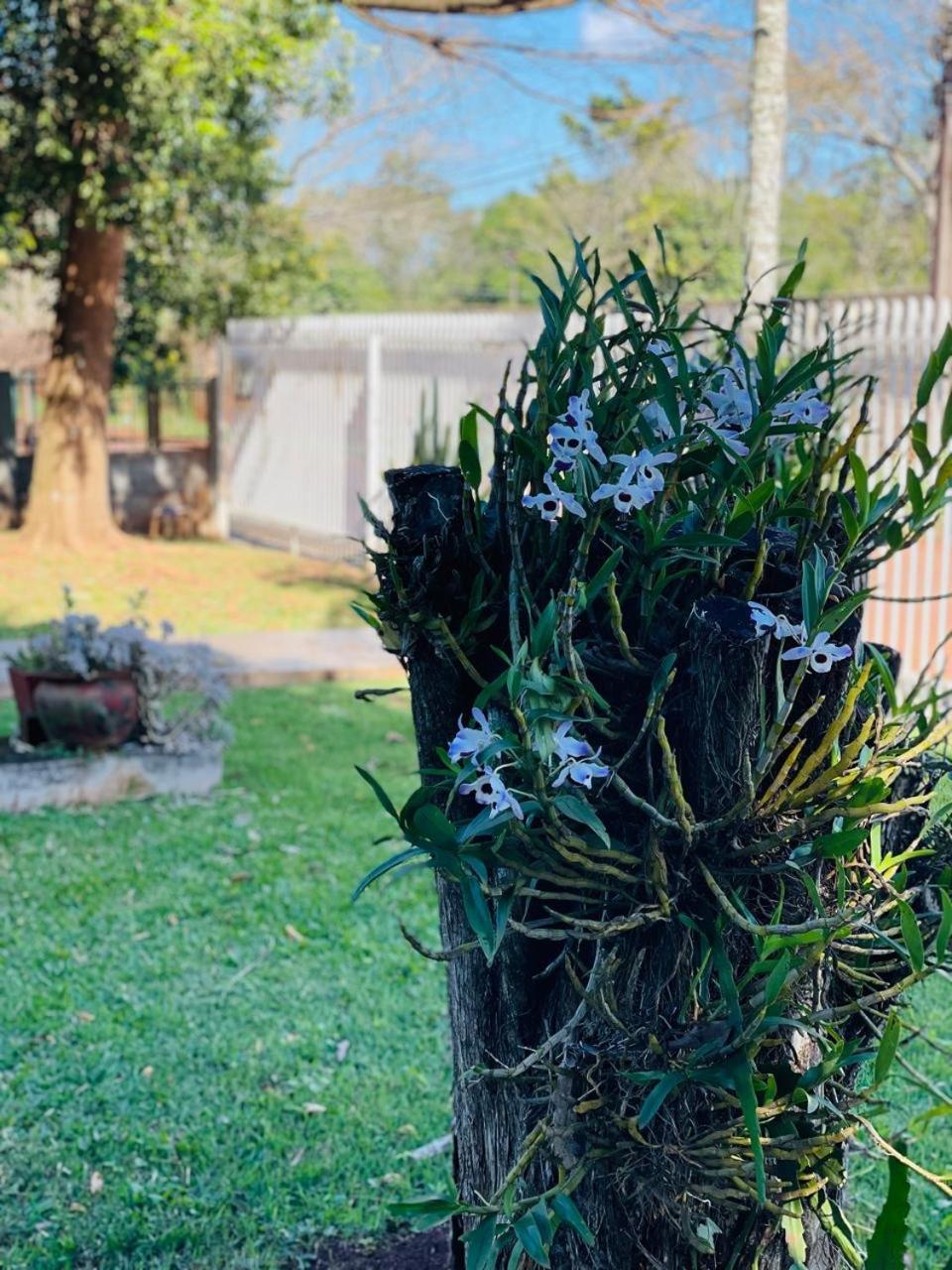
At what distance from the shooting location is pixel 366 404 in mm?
14820

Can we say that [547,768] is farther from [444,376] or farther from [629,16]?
[629,16]

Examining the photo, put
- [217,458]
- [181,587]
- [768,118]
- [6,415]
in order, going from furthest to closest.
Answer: [217,458], [6,415], [181,587], [768,118]

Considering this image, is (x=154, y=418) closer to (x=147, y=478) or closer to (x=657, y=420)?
(x=147, y=478)

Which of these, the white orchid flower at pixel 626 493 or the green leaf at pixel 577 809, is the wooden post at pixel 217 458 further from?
the green leaf at pixel 577 809

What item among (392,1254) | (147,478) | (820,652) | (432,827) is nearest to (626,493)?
(820,652)

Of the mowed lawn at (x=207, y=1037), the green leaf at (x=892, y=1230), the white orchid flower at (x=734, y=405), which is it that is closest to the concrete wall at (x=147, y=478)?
the mowed lawn at (x=207, y=1037)

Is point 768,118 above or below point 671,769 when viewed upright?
above

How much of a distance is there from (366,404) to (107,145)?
13.1 ft

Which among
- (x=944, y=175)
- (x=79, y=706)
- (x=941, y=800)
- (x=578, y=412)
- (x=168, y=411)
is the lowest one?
(x=79, y=706)

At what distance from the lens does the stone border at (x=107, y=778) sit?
20.0 feet

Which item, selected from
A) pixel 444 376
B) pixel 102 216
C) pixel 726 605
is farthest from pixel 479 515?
pixel 444 376

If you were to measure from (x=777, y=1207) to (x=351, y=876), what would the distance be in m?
Answer: 3.74

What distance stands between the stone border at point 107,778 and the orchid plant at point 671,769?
15.5ft

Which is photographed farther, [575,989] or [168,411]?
[168,411]
